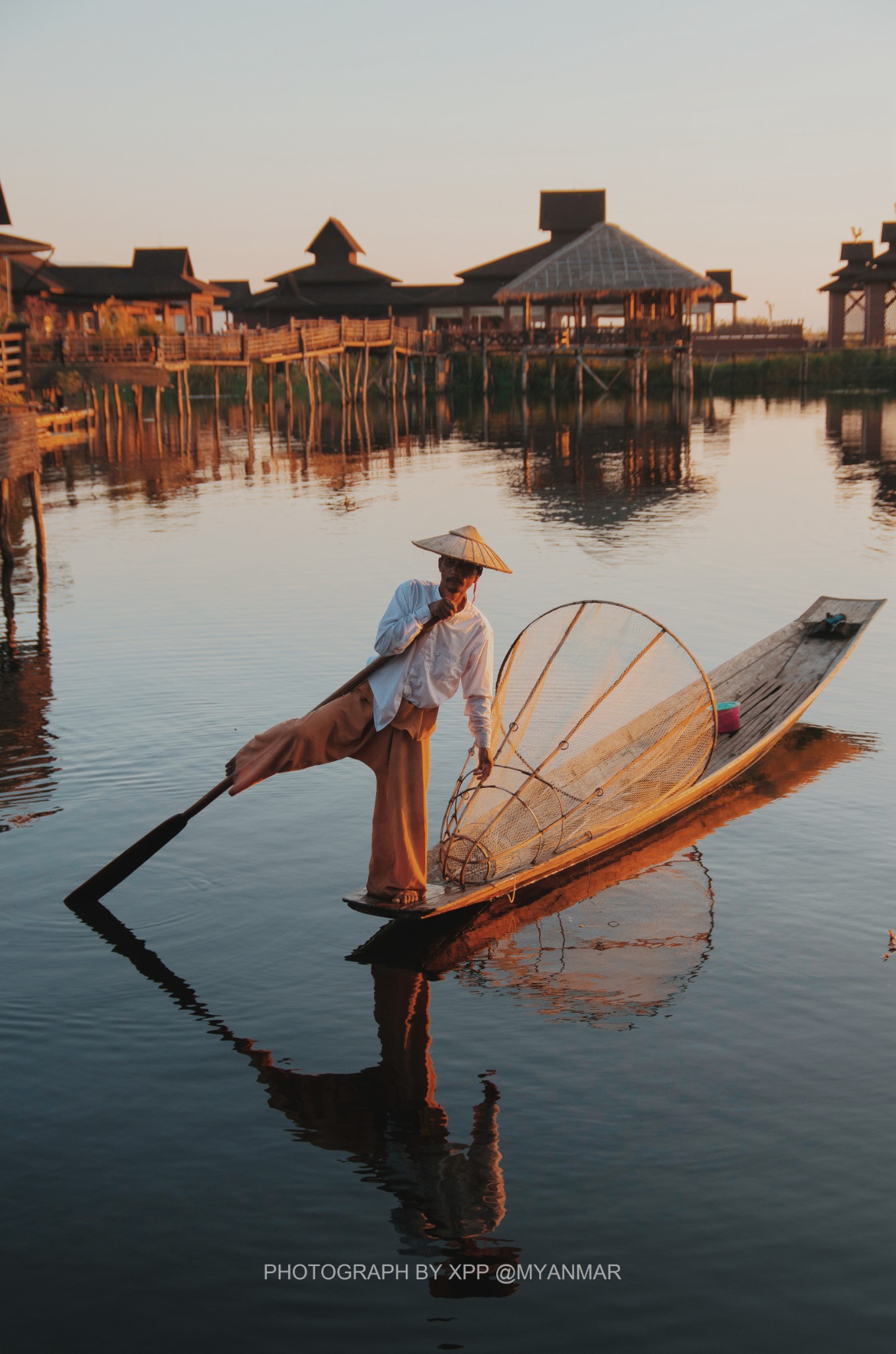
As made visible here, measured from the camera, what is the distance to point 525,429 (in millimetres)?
41094

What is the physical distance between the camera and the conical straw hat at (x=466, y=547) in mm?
5539

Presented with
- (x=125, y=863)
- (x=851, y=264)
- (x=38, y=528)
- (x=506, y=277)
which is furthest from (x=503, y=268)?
(x=125, y=863)

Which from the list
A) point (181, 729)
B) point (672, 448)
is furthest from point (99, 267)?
point (181, 729)

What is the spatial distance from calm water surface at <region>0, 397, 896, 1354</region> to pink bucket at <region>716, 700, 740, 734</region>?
1.30 feet

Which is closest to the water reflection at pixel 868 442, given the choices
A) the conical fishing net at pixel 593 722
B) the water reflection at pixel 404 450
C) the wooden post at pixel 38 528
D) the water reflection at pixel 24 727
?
the water reflection at pixel 404 450

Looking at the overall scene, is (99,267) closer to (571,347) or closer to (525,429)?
(571,347)

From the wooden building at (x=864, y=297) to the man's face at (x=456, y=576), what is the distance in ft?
184

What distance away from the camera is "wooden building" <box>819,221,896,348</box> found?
5666cm

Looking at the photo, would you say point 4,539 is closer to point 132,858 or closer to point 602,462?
point 132,858

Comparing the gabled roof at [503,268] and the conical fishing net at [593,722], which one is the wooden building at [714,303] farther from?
the conical fishing net at [593,722]

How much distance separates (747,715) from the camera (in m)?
9.56

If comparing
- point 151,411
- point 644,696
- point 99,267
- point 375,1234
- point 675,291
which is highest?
point 99,267

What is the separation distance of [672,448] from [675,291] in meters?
13.8

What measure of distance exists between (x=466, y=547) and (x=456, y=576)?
0.52 feet
